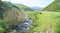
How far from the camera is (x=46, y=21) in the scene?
3.18 meters

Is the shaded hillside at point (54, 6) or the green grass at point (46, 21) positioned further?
the shaded hillside at point (54, 6)

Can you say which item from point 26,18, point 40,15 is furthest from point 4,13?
point 40,15

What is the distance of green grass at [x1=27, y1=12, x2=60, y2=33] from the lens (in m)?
3.12

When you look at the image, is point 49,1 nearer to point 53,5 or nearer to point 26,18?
point 53,5

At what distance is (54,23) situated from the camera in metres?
3.14

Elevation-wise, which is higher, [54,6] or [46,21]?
[54,6]

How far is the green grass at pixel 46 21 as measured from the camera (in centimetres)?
312

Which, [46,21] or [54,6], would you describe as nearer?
[46,21]

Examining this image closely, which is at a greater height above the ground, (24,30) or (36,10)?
(36,10)

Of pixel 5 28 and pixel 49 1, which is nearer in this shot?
pixel 5 28

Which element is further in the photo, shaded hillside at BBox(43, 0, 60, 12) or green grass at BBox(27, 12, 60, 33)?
shaded hillside at BBox(43, 0, 60, 12)

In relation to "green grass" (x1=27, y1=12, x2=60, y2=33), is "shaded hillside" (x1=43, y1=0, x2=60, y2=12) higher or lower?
higher

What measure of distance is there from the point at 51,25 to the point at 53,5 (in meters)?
0.45

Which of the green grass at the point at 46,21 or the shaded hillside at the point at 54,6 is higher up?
the shaded hillside at the point at 54,6
